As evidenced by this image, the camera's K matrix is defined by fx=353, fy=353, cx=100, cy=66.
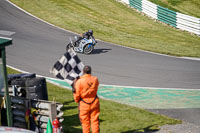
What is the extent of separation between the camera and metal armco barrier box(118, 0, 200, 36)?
26422mm

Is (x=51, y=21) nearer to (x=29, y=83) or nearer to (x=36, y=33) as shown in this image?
(x=36, y=33)

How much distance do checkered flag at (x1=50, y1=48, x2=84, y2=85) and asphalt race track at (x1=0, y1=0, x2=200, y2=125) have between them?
404 centimetres

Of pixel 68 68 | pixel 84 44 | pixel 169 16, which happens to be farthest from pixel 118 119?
pixel 169 16

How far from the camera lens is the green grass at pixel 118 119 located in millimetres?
9820

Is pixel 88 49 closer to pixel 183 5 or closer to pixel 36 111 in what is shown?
pixel 36 111

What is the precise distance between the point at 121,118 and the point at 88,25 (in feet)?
52.9

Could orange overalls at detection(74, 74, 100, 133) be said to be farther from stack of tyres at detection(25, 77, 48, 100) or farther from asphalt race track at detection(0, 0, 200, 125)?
asphalt race track at detection(0, 0, 200, 125)

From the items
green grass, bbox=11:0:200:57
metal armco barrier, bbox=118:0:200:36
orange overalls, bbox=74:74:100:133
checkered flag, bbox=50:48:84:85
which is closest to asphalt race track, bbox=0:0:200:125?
green grass, bbox=11:0:200:57

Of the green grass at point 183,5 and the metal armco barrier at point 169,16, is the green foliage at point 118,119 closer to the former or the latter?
the metal armco barrier at point 169,16

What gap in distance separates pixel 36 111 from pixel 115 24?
63.3 feet

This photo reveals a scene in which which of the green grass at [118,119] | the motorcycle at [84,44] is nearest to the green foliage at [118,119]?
the green grass at [118,119]

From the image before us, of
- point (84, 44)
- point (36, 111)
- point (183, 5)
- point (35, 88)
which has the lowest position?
point (36, 111)

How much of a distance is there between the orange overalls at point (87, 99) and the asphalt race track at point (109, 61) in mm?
3931

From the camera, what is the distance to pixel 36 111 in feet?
28.9
